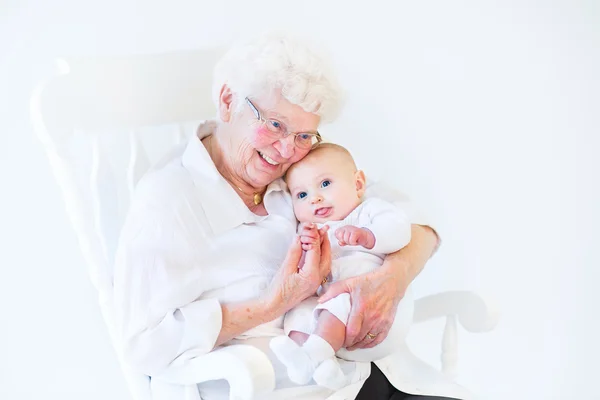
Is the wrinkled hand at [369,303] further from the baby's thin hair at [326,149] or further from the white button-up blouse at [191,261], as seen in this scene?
the baby's thin hair at [326,149]

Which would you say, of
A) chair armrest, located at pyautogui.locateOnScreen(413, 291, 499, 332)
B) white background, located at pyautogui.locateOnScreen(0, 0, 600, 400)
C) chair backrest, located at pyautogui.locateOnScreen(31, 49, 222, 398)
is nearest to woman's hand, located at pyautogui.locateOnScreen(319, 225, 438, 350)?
chair armrest, located at pyautogui.locateOnScreen(413, 291, 499, 332)

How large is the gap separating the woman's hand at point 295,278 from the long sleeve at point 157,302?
12 cm

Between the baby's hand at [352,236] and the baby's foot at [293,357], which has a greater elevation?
the baby's hand at [352,236]

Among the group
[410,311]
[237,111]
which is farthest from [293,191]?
[410,311]

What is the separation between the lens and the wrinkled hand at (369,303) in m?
1.67

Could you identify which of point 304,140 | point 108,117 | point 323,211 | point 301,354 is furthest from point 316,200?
point 108,117

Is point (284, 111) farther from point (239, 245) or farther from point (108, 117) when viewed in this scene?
point (108, 117)

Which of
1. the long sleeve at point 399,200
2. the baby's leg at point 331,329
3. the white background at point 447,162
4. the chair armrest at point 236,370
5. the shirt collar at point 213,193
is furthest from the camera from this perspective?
the white background at point 447,162

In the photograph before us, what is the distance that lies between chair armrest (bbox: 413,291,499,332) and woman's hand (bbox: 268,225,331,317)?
481 millimetres

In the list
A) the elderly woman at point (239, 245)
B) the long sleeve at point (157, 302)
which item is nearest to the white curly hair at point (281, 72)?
the elderly woman at point (239, 245)

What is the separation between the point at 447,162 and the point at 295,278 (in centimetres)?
107

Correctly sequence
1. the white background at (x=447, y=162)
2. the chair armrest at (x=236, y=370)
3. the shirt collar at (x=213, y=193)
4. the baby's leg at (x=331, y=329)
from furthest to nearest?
the white background at (x=447, y=162)
the shirt collar at (x=213, y=193)
the baby's leg at (x=331, y=329)
the chair armrest at (x=236, y=370)

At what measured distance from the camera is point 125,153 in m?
1.99

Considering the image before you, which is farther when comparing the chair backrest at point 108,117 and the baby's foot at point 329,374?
the chair backrest at point 108,117
